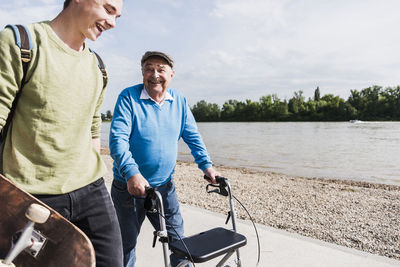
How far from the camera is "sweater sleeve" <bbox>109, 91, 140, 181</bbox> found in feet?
6.77

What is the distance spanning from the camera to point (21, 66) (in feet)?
4.16

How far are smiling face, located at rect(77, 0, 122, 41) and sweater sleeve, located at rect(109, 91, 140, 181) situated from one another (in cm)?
88

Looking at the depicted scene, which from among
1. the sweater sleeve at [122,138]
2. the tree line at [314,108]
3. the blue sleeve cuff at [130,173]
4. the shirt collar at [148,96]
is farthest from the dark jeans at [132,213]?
the tree line at [314,108]

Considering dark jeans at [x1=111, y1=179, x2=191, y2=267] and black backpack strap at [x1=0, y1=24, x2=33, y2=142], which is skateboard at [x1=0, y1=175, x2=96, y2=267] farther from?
dark jeans at [x1=111, y1=179, x2=191, y2=267]

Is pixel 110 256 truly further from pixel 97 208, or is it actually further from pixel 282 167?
pixel 282 167

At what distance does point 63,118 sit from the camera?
4.67 ft

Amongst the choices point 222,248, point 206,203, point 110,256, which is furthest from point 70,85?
point 206,203

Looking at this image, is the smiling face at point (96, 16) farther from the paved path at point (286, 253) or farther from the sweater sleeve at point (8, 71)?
the paved path at point (286, 253)

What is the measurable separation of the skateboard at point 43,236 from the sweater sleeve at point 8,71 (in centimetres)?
32

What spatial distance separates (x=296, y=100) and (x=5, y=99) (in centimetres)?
11432

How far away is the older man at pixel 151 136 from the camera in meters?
2.50

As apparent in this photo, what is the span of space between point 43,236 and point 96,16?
3.24 feet

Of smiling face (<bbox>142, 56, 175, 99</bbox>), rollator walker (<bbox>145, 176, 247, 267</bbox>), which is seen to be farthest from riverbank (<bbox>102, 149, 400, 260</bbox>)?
smiling face (<bbox>142, 56, 175, 99</bbox>)

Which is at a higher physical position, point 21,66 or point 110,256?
point 21,66
